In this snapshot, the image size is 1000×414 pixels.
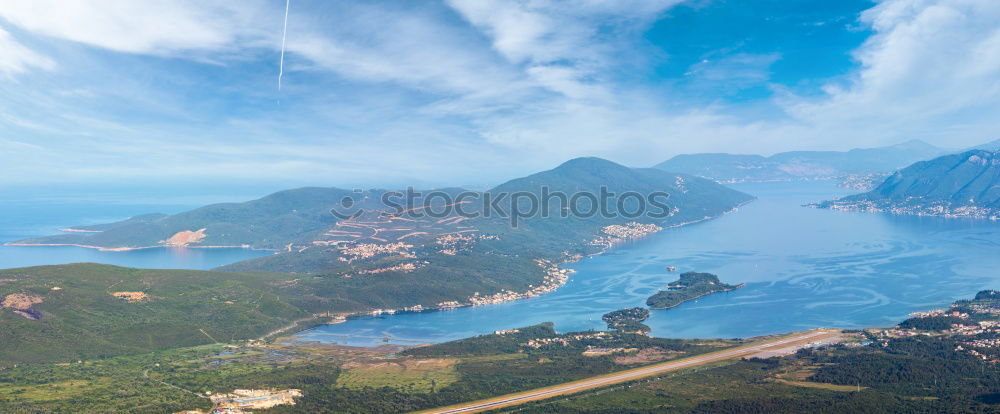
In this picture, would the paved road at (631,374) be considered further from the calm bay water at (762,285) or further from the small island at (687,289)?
the small island at (687,289)

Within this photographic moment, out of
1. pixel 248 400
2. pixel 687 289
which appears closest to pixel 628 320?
pixel 687 289

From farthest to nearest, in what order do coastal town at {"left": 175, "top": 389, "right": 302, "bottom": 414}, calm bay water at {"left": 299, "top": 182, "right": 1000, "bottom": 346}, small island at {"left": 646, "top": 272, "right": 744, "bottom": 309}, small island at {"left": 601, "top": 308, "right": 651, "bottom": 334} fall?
small island at {"left": 646, "top": 272, "right": 744, "bottom": 309}, calm bay water at {"left": 299, "top": 182, "right": 1000, "bottom": 346}, small island at {"left": 601, "top": 308, "right": 651, "bottom": 334}, coastal town at {"left": 175, "top": 389, "right": 302, "bottom": 414}

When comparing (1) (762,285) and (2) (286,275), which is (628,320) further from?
(2) (286,275)

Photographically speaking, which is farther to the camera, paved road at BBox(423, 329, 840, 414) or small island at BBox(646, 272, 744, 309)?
small island at BBox(646, 272, 744, 309)

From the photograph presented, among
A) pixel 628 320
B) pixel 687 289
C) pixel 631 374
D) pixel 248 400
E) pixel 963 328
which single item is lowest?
pixel 631 374

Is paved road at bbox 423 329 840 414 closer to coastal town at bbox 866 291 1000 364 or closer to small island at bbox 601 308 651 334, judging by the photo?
coastal town at bbox 866 291 1000 364

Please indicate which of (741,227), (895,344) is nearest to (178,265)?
→ (895,344)

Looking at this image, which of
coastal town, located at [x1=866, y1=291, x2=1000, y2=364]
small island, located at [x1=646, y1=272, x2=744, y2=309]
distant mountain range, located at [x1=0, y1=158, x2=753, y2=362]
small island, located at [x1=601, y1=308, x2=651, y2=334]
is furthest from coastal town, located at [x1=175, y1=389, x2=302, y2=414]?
coastal town, located at [x1=866, y1=291, x2=1000, y2=364]
